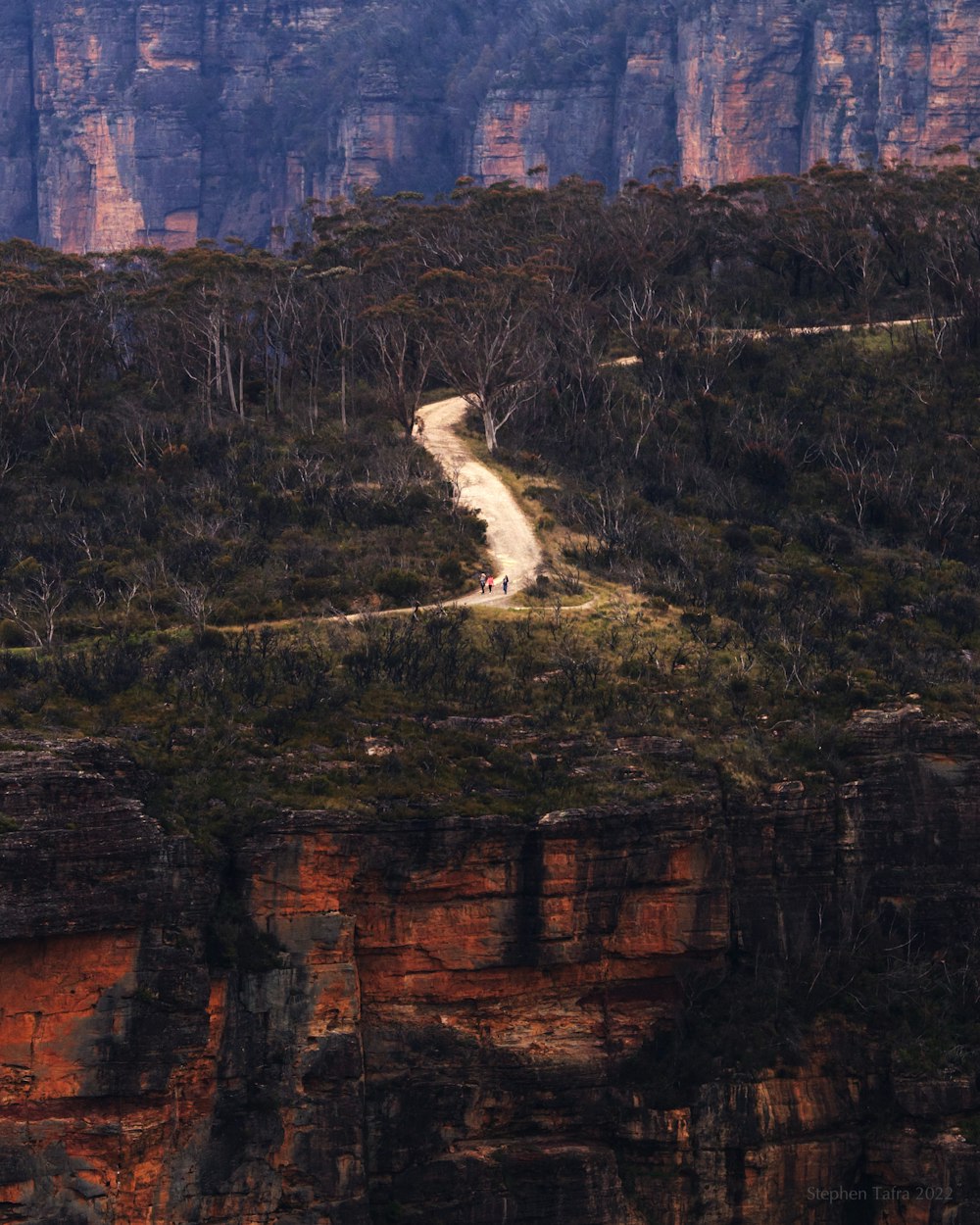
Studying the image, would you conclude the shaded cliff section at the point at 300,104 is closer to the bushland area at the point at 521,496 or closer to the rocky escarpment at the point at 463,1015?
the bushland area at the point at 521,496

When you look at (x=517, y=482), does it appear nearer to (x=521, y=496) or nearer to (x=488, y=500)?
(x=521, y=496)

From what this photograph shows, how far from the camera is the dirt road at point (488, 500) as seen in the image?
236ft

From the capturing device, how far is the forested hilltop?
175 feet

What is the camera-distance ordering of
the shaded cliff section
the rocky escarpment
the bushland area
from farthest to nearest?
the shaded cliff section
the bushland area
the rocky escarpment

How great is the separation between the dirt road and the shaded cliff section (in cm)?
7062

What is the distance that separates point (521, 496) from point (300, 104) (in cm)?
9900

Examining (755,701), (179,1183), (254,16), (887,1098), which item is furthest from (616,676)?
(254,16)

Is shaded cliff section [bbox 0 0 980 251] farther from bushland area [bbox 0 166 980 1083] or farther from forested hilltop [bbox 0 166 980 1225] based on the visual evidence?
forested hilltop [bbox 0 166 980 1225]

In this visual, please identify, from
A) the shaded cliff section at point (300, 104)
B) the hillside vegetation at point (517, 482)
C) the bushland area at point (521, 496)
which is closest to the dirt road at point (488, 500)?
the bushland area at point (521, 496)

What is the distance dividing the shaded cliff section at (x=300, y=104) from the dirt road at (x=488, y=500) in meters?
70.6

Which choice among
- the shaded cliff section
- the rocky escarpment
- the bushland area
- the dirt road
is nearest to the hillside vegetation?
the bushland area

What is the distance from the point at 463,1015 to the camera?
56719mm

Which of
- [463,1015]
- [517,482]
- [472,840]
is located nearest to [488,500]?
[517,482]

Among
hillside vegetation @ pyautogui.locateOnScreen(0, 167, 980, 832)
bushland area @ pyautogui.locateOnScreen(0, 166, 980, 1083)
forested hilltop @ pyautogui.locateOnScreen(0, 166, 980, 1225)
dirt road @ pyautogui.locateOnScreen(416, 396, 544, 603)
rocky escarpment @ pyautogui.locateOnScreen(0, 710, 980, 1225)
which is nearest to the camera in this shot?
rocky escarpment @ pyautogui.locateOnScreen(0, 710, 980, 1225)
